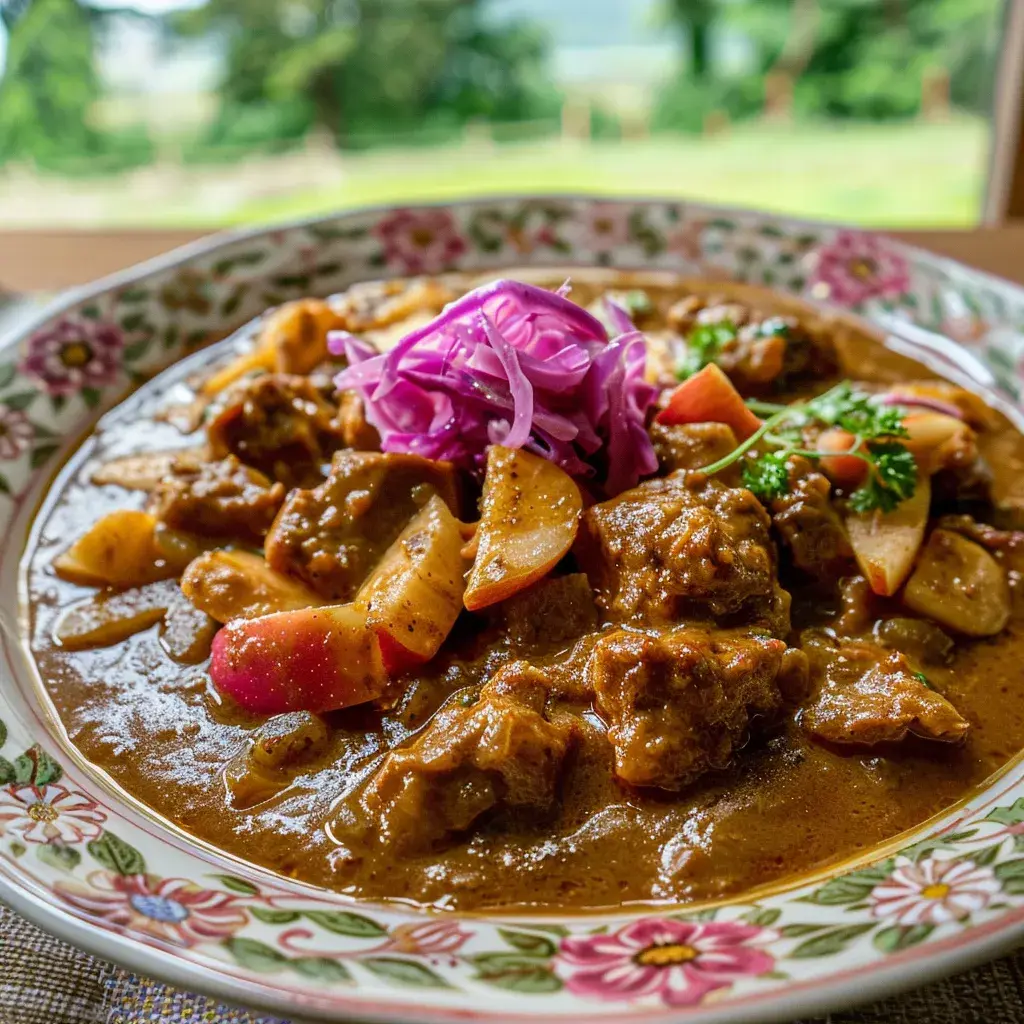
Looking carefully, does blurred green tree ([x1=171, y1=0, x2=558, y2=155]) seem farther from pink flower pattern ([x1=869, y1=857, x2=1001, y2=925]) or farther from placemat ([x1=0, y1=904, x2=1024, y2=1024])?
pink flower pattern ([x1=869, y1=857, x2=1001, y2=925])

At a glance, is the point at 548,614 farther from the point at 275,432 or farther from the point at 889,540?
the point at 275,432

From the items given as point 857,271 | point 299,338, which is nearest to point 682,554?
point 299,338

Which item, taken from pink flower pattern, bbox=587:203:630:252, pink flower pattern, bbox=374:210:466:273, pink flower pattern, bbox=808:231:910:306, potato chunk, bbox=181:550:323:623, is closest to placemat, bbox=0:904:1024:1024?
potato chunk, bbox=181:550:323:623

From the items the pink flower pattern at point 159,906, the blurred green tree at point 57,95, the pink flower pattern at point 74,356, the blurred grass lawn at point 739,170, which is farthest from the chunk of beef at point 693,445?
the blurred green tree at point 57,95

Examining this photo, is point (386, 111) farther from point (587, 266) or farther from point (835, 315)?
point (835, 315)

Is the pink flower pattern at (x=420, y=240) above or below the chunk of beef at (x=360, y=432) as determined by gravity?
above

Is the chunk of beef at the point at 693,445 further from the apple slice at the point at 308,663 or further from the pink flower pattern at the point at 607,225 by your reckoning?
the pink flower pattern at the point at 607,225
